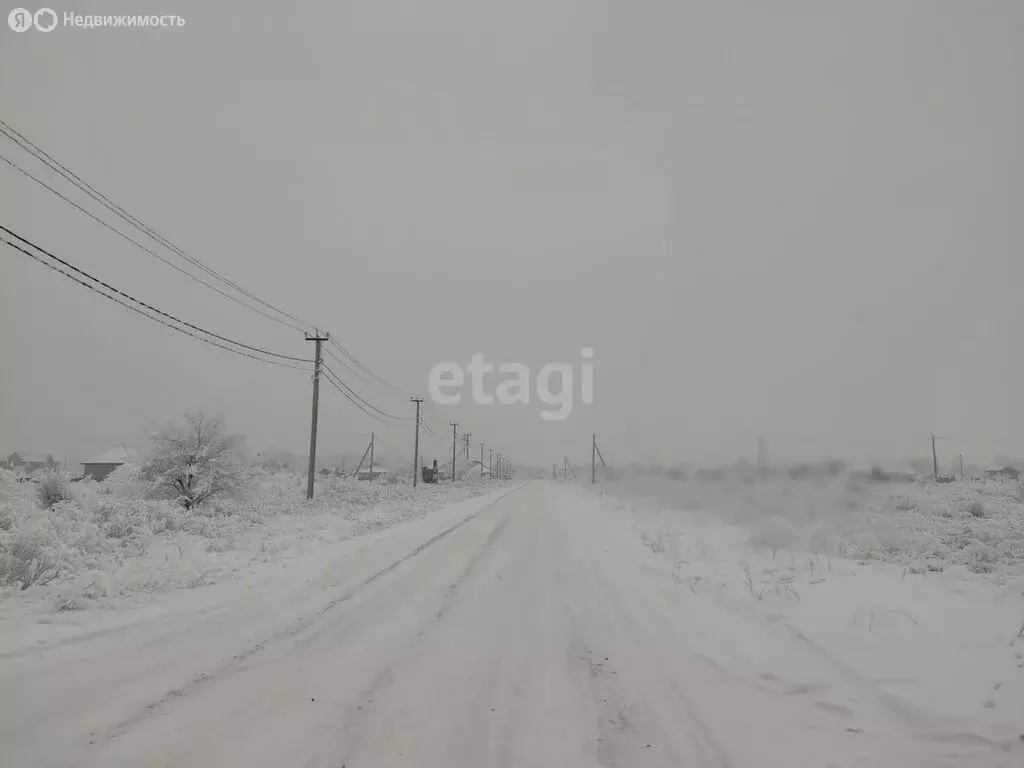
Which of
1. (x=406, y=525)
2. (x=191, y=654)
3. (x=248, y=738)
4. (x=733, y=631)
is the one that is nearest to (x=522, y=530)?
(x=406, y=525)

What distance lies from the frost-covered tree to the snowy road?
581 inches

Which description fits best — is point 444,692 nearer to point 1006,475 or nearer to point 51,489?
point 51,489

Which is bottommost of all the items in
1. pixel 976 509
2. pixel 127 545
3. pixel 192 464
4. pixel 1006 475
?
pixel 127 545

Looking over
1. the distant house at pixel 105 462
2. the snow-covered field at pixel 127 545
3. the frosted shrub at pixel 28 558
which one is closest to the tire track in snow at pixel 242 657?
the snow-covered field at pixel 127 545

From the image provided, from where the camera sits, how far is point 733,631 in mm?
5547

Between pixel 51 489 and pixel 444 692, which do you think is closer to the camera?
pixel 444 692

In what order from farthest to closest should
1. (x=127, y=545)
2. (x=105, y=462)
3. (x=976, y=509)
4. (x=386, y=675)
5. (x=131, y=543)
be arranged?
(x=105, y=462) → (x=976, y=509) → (x=131, y=543) → (x=127, y=545) → (x=386, y=675)

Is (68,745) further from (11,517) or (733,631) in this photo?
(11,517)

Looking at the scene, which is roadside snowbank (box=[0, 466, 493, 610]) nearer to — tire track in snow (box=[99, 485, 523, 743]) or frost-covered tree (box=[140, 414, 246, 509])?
frost-covered tree (box=[140, 414, 246, 509])

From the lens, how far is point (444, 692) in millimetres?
3635

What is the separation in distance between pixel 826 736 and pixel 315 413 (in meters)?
23.6

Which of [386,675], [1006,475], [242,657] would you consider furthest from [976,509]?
[1006,475]

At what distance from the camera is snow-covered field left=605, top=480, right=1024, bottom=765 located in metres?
3.86

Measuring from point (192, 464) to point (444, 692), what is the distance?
1955 cm
